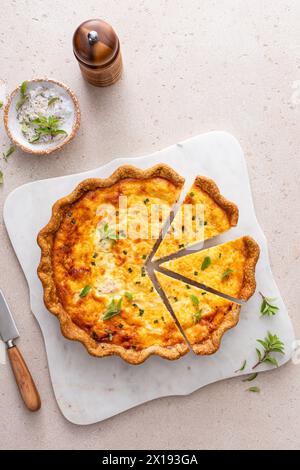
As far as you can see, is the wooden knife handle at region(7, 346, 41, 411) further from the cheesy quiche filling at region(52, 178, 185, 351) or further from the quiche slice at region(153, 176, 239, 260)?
the quiche slice at region(153, 176, 239, 260)

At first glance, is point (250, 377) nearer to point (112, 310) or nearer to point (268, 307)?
point (268, 307)

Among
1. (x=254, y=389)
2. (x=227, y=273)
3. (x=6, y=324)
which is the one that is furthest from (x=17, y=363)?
(x=254, y=389)

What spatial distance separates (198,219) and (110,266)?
71cm

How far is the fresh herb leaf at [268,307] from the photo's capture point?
411 cm

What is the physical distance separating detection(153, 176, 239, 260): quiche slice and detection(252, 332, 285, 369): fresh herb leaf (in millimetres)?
897

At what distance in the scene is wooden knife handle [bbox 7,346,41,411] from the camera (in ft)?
13.5

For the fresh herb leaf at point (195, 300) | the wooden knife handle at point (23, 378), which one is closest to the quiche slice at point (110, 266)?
the fresh herb leaf at point (195, 300)

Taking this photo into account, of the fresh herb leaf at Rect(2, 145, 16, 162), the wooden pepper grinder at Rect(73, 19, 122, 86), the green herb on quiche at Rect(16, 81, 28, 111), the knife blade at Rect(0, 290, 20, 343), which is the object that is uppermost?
the wooden pepper grinder at Rect(73, 19, 122, 86)

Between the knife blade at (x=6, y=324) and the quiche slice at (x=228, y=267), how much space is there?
4.34 feet

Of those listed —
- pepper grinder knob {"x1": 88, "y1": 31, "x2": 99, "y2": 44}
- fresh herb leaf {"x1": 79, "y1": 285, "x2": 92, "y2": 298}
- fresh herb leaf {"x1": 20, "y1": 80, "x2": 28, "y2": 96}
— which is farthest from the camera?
fresh herb leaf {"x1": 20, "y1": 80, "x2": 28, "y2": 96}

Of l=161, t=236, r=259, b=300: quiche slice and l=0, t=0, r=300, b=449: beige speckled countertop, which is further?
l=0, t=0, r=300, b=449: beige speckled countertop

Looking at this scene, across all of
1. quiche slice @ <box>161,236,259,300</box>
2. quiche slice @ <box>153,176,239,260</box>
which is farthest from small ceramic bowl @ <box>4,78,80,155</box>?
quiche slice @ <box>161,236,259,300</box>

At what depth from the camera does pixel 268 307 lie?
4113mm

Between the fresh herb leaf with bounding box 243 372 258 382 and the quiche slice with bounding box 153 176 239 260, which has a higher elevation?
the quiche slice with bounding box 153 176 239 260
